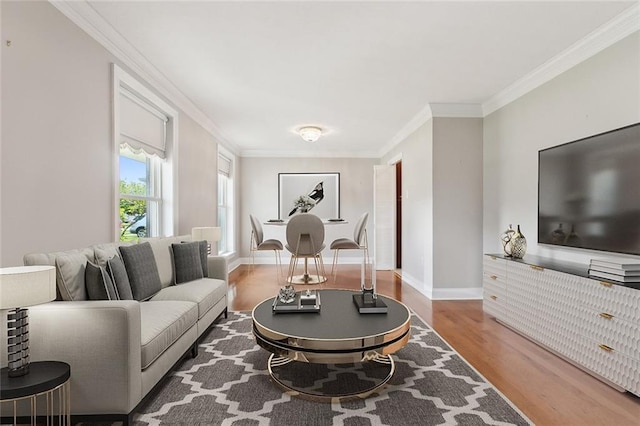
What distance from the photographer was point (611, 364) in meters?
2.13

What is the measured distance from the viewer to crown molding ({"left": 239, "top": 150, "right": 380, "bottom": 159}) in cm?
756

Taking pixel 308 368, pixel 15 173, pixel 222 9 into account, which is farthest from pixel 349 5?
pixel 308 368

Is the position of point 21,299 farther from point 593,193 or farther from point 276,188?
point 276,188

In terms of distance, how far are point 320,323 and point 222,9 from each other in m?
2.23

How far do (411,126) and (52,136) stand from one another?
4479 mm

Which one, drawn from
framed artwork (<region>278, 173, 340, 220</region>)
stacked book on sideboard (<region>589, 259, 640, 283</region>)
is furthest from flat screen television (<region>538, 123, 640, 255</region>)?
framed artwork (<region>278, 173, 340, 220</region>)

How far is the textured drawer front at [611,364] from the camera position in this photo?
200 cm

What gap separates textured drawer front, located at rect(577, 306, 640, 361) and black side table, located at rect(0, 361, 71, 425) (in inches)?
119

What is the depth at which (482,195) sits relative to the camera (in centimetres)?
445

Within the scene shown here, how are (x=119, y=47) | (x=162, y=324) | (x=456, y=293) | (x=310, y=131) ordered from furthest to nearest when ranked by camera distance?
(x=310, y=131), (x=456, y=293), (x=119, y=47), (x=162, y=324)

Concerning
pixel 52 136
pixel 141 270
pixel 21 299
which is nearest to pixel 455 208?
pixel 141 270

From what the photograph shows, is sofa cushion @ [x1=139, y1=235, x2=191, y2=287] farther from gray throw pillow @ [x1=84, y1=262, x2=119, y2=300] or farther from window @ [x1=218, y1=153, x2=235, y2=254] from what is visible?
window @ [x1=218, y1=153, x2=235, y2=254]

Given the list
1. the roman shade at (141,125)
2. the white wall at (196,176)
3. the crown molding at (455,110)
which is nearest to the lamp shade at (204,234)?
the white wall at (196,176)

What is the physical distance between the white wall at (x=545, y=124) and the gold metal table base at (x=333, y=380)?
2.01m
